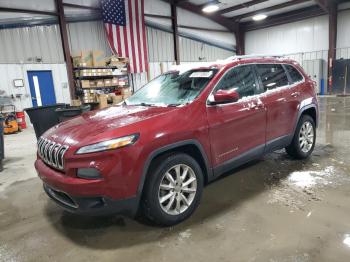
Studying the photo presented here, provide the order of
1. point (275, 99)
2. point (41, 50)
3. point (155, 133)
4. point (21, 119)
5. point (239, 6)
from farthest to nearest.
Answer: point (239, 6) < point (41, 50) < point (21, 119) < point (275, 99) < point (155, 133)

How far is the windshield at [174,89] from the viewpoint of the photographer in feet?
9.20

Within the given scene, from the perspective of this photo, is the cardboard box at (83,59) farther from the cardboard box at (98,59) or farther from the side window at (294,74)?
the side window at (294,74)

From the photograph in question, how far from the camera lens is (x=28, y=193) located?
11.8 ft

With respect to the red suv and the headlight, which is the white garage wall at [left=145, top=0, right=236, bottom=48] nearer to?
the red suv

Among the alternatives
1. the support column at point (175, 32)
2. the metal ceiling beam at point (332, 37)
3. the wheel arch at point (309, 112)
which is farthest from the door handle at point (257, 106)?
the metal ceiling beam at point (332, 37)

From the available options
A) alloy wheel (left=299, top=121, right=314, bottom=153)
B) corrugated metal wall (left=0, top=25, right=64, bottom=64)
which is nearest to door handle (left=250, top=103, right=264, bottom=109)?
alloy wheel (left=299, top=121, right=314, bottom=153)

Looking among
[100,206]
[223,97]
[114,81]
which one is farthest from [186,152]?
[114,81]

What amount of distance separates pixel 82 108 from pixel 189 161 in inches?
130

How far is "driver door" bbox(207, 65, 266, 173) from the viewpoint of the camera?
2721 millimetres

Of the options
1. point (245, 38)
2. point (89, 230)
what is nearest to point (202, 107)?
point (89, 230)

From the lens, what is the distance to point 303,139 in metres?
4.06

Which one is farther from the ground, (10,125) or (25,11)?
(25,11)

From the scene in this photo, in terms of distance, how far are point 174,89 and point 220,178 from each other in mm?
1370

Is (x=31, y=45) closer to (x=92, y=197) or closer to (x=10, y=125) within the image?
(x=10, y=125)
